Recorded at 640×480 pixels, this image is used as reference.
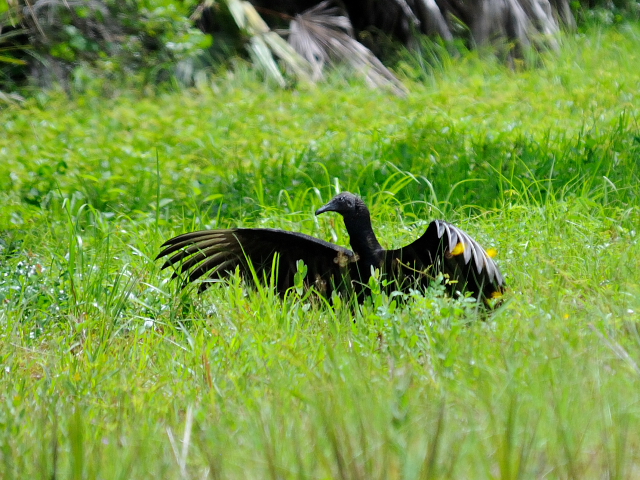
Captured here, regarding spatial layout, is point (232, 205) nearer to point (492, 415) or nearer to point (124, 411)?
point (124, 411)

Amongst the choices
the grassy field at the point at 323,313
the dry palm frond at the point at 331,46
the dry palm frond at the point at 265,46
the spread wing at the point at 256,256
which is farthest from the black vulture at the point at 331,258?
the dry palm frond at the point at 331,46

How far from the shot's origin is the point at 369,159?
5.93 m

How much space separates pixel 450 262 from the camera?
3447 mm

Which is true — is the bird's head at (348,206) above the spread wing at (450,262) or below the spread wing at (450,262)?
above

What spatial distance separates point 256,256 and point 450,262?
3.25ft

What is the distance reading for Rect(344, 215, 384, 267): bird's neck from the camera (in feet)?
12.3

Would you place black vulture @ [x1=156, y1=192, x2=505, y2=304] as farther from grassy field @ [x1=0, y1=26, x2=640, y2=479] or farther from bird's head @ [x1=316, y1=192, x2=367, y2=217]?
grassy field @ [x1=0, y1=26, x2=640, y2=479]

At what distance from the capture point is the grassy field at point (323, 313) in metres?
1.98

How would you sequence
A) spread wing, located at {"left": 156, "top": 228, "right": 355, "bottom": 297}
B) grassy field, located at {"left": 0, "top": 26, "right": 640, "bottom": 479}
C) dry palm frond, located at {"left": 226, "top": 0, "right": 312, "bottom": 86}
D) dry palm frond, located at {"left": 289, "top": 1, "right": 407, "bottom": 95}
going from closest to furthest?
1. grassy field, located at {"left": 0, "top": 26, "right": 640, "bottom": 479}
2. spread wing, located at {"left": 156, "top": 228, "right": 355, "bottom": 297}
3. dry palm frond, located at {"left": 226, "top": 0, "right": 312, "bottom": 86}
4. dry palm frond, located at {"left": 289, "top": 1, "right": 407, "bottom": 95}

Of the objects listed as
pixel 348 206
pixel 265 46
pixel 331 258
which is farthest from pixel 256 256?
pixel 265 46

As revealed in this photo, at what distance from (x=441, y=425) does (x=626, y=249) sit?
2242mm

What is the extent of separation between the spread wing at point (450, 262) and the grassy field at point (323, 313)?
15cm

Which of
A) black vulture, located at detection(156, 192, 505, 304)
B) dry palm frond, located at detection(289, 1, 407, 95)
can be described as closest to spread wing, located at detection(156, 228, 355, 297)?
black vulture, located at detection(156, 192, 505, 304)

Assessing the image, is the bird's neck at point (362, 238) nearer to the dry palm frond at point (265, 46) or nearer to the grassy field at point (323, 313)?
the grassy field at point (323, 313)
